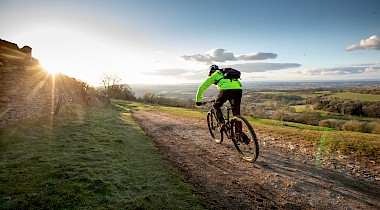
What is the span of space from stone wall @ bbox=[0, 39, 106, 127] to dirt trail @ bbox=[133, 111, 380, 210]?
24.3 feet

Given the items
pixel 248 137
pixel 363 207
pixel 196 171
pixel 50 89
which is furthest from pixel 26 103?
pixel 363 207

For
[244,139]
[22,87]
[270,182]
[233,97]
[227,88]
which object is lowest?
[270,182]

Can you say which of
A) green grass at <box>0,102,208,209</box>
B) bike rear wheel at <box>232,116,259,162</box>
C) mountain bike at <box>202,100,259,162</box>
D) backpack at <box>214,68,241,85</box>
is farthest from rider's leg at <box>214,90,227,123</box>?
green grass at <box>0,102,208,209</box>

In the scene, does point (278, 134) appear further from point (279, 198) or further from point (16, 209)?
point (16, 209)

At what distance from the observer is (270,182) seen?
5250 millimetres

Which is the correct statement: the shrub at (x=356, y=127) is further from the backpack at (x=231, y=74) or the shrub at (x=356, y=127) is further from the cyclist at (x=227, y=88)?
the backpack at (x=231, y=74)

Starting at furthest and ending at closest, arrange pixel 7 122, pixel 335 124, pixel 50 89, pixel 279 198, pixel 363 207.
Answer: pixel 335 124 < pixel 50 89 < pixel 7 122 < pixel 279 198 < pixel 363 207

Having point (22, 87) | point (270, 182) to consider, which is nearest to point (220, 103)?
point (270, 182)

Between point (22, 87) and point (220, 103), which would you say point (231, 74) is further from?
point (22, 87)

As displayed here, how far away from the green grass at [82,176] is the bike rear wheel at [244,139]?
275 cm

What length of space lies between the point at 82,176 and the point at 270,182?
4777mm

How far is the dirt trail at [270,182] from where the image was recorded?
4.28 metres

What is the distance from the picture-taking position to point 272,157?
24.0 feet

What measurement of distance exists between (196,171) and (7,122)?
27.7 ft
